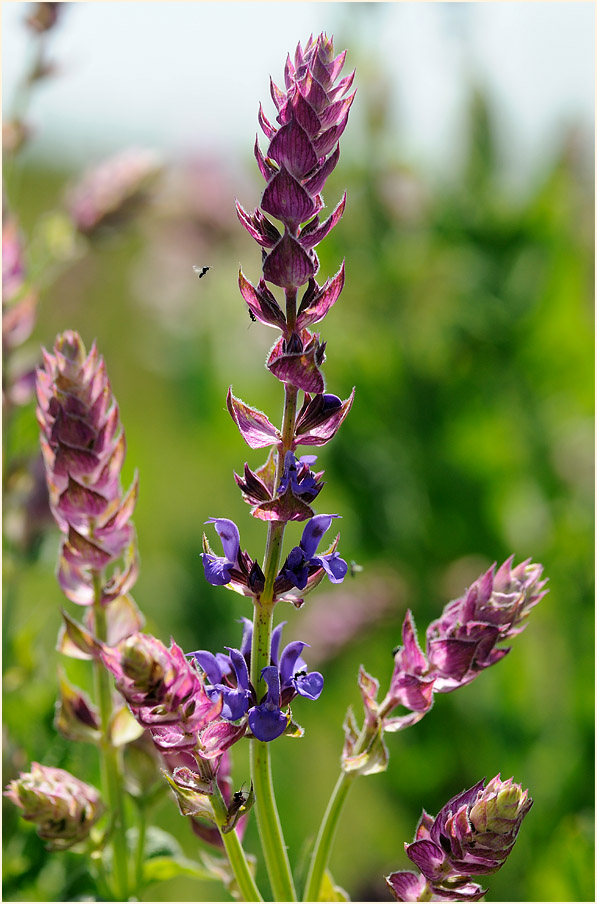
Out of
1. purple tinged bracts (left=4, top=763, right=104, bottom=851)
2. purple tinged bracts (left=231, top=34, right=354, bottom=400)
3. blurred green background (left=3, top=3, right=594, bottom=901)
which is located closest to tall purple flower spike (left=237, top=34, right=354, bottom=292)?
purple tinged bracts (left=231, top=34, right=354, bottom=400)

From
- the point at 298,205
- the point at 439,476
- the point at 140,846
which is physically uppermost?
the point at 439,476

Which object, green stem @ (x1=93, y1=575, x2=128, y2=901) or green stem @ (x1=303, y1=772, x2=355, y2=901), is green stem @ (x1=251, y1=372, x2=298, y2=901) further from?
green stem @ (x1=93, y1=575, x2=128, y2=901)

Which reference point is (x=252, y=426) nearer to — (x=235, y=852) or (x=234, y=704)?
(x=234, y=704)

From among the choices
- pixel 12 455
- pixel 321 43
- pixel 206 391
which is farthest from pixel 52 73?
pixel 206 391

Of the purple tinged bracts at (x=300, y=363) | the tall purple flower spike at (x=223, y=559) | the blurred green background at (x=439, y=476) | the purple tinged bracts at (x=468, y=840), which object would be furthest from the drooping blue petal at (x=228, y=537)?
the blurred green background at (x=439, y=476)

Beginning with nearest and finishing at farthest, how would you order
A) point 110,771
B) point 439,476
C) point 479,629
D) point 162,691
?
point 162,691, point 479,629, point 110,771, point 439,476

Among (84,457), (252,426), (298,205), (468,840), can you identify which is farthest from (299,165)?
(468,840)
